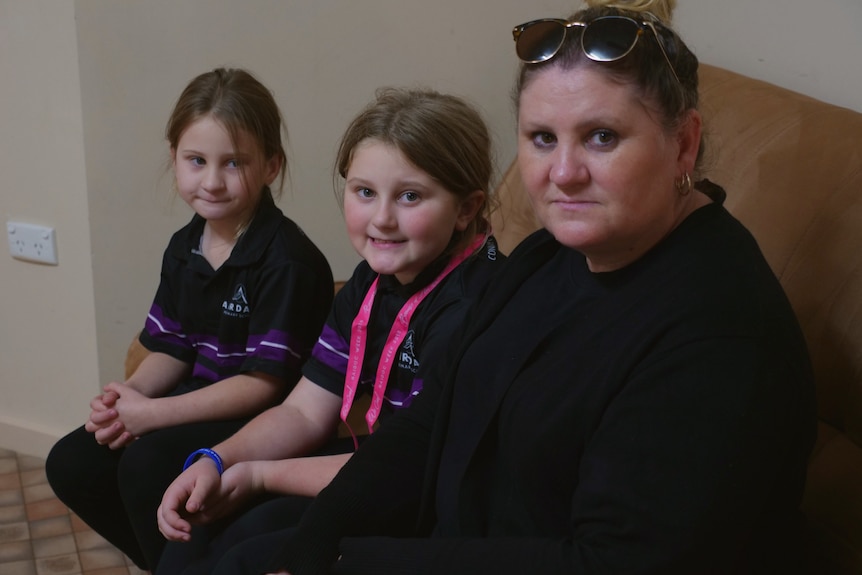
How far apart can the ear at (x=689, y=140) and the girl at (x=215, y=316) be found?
0.84m

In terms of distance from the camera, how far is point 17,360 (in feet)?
8.74

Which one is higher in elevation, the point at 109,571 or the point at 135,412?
the point at 135,412

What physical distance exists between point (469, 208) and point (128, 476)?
0.72 meters

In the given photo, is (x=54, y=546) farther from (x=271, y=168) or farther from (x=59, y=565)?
(x=271, y=168)

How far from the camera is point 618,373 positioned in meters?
1.02

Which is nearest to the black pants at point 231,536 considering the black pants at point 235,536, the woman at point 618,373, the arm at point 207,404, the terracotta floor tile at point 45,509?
the black pants at point 235,536

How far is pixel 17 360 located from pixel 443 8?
145 cm

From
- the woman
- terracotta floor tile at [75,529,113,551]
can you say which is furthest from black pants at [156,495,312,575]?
terracotta floor tile at [75,529,113,551]

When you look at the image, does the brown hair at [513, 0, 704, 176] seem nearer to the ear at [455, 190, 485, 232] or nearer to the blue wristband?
the ear at [455, 190, 485, 232]

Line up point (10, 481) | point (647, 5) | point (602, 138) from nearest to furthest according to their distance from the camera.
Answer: point (602, 138) < point (647, 5) < point (10, 481)

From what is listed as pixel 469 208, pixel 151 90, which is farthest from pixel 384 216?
pixel 151 90

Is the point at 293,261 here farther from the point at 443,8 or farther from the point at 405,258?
the point at 443,8

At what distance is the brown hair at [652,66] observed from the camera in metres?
1.04

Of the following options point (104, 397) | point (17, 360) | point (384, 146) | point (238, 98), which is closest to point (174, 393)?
point (104, 397)
